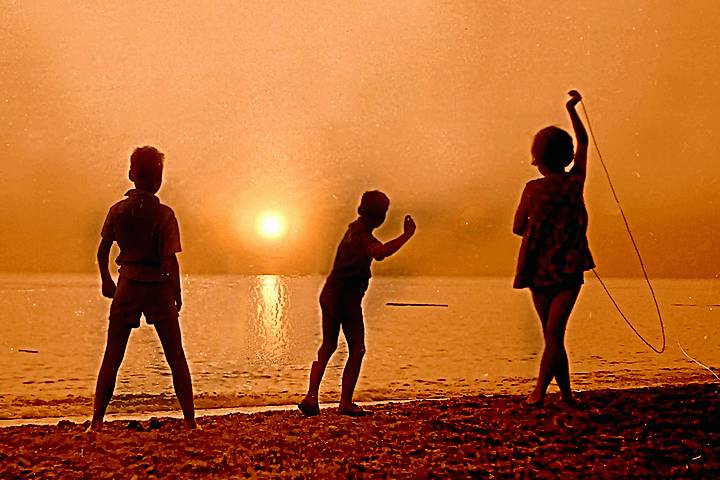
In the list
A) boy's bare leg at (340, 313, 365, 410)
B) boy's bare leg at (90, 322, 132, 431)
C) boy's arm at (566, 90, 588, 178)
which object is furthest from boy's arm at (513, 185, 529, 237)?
boy's bare leg at (90, 322, 132, 431)

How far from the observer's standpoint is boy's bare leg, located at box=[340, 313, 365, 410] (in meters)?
6.28

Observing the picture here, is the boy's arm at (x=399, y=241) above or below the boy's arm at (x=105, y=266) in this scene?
above

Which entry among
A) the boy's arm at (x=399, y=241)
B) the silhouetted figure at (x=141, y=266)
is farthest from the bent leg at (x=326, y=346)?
the silhouetted figure at (x=141, y=266)

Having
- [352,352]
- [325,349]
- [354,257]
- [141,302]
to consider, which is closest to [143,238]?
[141,302]

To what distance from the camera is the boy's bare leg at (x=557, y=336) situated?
5418 millimetres

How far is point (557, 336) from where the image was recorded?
544 cm

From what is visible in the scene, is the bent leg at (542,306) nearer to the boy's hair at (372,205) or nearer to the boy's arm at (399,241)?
the boy's arm at (399,241)

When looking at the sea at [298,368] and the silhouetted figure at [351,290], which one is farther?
the sea at [298,368]

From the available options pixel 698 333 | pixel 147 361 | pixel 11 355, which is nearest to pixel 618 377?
pixel 147 361

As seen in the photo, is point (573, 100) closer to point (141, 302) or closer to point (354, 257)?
point (354, 257)

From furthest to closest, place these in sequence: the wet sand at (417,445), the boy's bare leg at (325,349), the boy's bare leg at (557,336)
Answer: the boy's bare leg at (325,349) → the boy's bare leg at (557,336) → the wet sand at (417,445)

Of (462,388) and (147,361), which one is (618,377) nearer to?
(462,388)

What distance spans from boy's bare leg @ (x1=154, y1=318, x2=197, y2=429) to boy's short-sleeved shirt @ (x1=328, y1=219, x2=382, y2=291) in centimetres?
141

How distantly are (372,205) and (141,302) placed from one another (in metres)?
1.97
